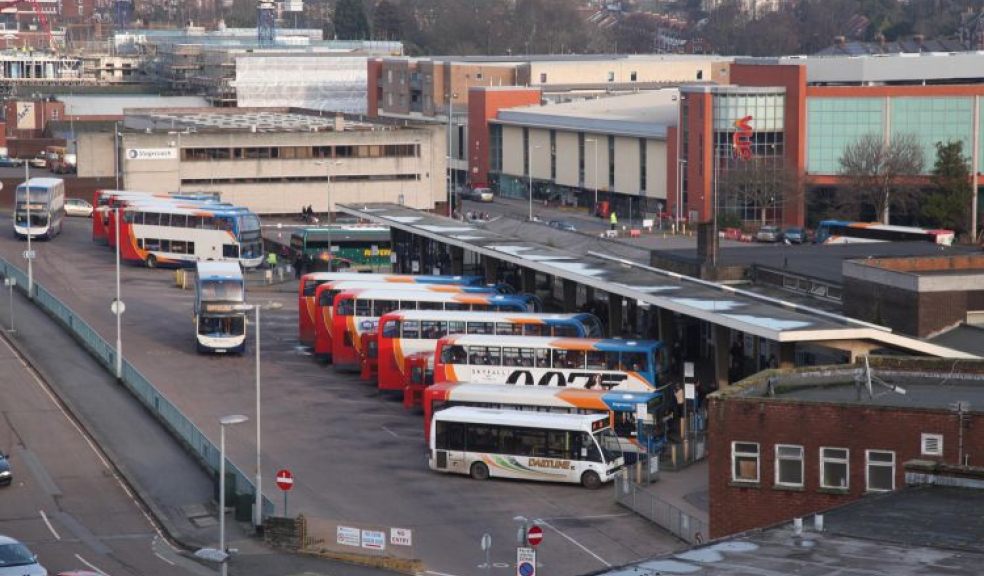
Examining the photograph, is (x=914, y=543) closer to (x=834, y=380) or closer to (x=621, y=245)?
(x=834, y=380)

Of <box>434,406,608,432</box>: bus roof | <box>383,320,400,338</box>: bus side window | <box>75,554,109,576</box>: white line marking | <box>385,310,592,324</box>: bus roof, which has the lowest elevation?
<box>75,554,109,576</box>: white line marking

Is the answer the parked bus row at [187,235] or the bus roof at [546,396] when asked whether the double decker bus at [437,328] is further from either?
the parked bus row at [187,235]

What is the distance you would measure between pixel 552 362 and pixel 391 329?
495cm

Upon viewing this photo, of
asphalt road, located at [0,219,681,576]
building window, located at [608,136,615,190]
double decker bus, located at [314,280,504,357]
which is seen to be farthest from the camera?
building window, located at [608,136,615,190]

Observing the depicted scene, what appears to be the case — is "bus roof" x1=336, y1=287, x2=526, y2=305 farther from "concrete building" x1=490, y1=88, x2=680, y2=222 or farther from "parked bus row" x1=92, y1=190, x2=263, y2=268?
"concrete building" x1=490, y1=88, x2=680, y2=222

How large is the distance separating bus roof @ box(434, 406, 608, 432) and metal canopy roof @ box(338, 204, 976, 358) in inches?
133

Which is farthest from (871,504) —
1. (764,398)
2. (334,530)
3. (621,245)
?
(621,245)

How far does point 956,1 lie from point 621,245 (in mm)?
154041

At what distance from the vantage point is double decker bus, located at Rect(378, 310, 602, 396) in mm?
39531

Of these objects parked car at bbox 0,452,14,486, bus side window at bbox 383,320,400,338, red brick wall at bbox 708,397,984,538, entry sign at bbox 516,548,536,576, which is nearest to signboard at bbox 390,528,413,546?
entry sign at bbox 516,548,536,576

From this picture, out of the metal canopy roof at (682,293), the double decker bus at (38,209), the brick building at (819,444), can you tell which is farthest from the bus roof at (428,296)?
the double decker bus at (38,209)

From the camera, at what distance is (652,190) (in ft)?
264

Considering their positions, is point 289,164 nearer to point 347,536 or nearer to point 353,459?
point 353,459

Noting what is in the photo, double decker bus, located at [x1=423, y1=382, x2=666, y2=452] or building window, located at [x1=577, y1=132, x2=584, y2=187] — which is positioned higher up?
building window, located at [x1=577, y1=132, x2=584, y2=187]
